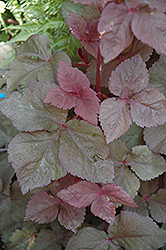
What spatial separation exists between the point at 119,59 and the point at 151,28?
32 centimetres

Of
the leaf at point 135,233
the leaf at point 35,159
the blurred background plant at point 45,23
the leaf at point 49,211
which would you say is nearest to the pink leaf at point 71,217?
the leaf at point 49,211

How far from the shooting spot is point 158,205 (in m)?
1.07

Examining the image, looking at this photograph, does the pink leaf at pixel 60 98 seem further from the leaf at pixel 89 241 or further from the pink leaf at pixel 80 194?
the leaf at pixel 89 241

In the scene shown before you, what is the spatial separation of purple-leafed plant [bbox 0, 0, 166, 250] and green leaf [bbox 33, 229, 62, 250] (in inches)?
10.5

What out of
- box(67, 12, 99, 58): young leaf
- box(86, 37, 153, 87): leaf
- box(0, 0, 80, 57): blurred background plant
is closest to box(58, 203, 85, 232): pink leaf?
box(86, 37, 153, 87): leaf

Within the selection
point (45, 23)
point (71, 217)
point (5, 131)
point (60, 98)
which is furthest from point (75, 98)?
point (5, 131)

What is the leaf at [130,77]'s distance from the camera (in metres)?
0.80

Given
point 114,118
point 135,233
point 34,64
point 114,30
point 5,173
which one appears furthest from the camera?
point 5,173

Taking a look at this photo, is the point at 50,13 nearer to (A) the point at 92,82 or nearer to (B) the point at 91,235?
(A) the point at 92,82

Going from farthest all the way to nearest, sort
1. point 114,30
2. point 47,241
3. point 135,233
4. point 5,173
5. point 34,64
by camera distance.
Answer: point 5,173 → point 47,241 → point 34,64 → point 135,233 → point 114,30

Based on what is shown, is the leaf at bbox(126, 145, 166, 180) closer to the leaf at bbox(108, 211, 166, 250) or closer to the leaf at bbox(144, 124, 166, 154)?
the leaf at bbox(144, 124, 166, 154)

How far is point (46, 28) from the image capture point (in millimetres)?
1216

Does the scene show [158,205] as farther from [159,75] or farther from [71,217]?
[159,75]

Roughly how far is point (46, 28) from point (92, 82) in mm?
491
